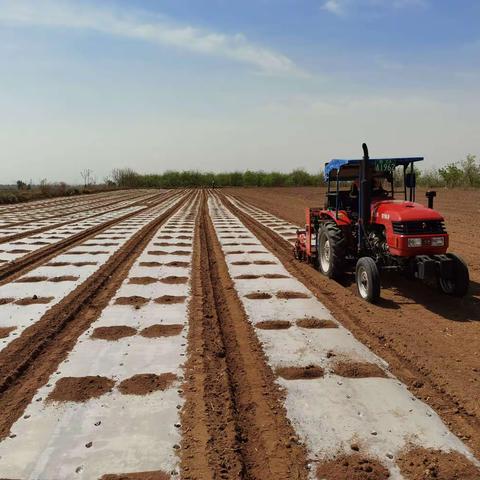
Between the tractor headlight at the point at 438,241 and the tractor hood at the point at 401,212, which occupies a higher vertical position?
the tractor hood at the point at 401,212

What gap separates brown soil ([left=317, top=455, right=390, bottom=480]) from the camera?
109 inches

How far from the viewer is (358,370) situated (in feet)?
13.9

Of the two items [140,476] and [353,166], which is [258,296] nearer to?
[353,166]

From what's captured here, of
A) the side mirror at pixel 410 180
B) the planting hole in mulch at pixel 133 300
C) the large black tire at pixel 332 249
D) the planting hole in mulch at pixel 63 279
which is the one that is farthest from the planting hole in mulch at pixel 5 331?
the side mirror at pixel 410 180

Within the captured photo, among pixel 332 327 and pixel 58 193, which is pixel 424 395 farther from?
pixel 58 193

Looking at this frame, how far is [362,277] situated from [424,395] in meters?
2.88

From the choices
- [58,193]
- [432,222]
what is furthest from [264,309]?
[58,193]

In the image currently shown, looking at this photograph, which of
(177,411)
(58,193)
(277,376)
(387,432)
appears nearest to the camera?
(387,432)

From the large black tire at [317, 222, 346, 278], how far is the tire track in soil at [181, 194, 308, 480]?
88.3 inches

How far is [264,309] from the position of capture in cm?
615

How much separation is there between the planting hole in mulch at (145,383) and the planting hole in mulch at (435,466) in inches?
79.2

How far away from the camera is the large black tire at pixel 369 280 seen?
6199 millimetres

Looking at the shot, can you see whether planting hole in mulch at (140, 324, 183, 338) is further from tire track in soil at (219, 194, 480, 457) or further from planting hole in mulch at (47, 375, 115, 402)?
tire track in soil at (219, 194, 480, 457)

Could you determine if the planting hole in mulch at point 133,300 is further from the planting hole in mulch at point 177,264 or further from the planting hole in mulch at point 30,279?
the planting hole in mulch at point 177,264
